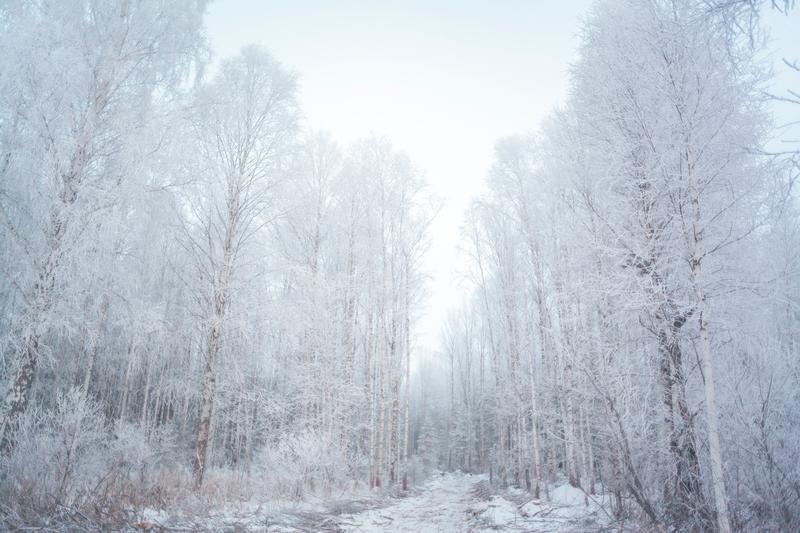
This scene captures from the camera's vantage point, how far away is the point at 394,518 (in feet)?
26.5

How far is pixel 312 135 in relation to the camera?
1434 cm

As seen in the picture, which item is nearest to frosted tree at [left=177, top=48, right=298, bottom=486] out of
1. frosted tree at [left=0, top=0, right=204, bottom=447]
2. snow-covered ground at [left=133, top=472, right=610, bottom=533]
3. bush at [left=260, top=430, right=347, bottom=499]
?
frosted tree at [left=0, top=0, right=204, bottom=447]

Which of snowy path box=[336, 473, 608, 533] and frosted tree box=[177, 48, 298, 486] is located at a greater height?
frosted tree box=[177, 48, 298, 486]

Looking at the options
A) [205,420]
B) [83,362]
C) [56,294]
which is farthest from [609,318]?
[83,362]

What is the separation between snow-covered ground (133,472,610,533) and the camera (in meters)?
4.92

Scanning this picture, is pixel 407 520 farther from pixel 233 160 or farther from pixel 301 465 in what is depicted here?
pixel 233 160

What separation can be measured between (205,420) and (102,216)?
437 centimetres

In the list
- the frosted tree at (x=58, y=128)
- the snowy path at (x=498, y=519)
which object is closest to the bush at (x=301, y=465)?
the snowy path at (x=498, y=519)

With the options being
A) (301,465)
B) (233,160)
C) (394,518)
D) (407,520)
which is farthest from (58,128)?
(407,520)

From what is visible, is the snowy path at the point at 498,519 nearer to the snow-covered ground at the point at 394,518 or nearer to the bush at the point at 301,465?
the snow-covered ground at the point at 394,518

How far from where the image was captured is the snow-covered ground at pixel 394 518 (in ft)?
16.1

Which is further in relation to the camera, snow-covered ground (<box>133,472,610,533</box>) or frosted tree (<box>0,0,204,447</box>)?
frosted tree (<box>0,0,204,447</box>)

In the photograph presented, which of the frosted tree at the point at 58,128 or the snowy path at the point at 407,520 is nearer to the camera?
the frosted tree at the point at 58,128

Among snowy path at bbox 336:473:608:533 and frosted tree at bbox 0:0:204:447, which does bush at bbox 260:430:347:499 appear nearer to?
snowy path at bbox 336:473:608:533
